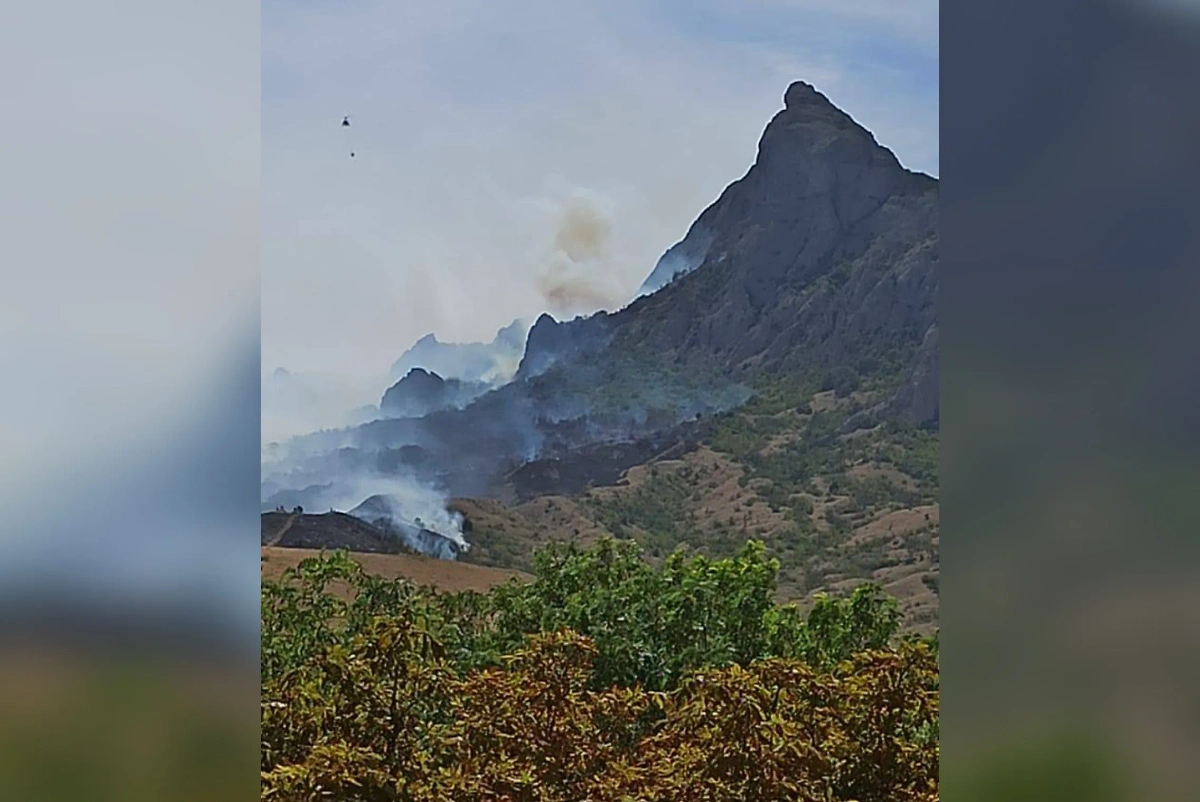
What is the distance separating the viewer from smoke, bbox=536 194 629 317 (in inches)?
138

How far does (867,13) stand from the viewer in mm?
3424

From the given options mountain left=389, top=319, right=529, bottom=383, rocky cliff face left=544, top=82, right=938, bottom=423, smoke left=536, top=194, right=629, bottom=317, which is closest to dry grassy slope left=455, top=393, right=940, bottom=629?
rocky cliff face left=544, top=82, right=938, bottom=423

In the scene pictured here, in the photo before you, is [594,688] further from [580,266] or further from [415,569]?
[580,266]

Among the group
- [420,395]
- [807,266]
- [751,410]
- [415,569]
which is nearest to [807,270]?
[807,266]

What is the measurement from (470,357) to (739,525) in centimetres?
87

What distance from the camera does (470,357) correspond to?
3527 millimetres

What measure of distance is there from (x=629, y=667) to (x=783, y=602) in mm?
455

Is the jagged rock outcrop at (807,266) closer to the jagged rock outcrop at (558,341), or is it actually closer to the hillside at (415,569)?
the jagged rock outcrop at (558,341)

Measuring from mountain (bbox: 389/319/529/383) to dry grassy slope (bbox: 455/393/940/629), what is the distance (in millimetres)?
352

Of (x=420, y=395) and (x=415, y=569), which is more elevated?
(x=420, y=395)

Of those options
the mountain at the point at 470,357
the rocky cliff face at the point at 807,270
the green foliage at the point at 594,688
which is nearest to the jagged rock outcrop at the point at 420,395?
the mountain at the point at 470,357
